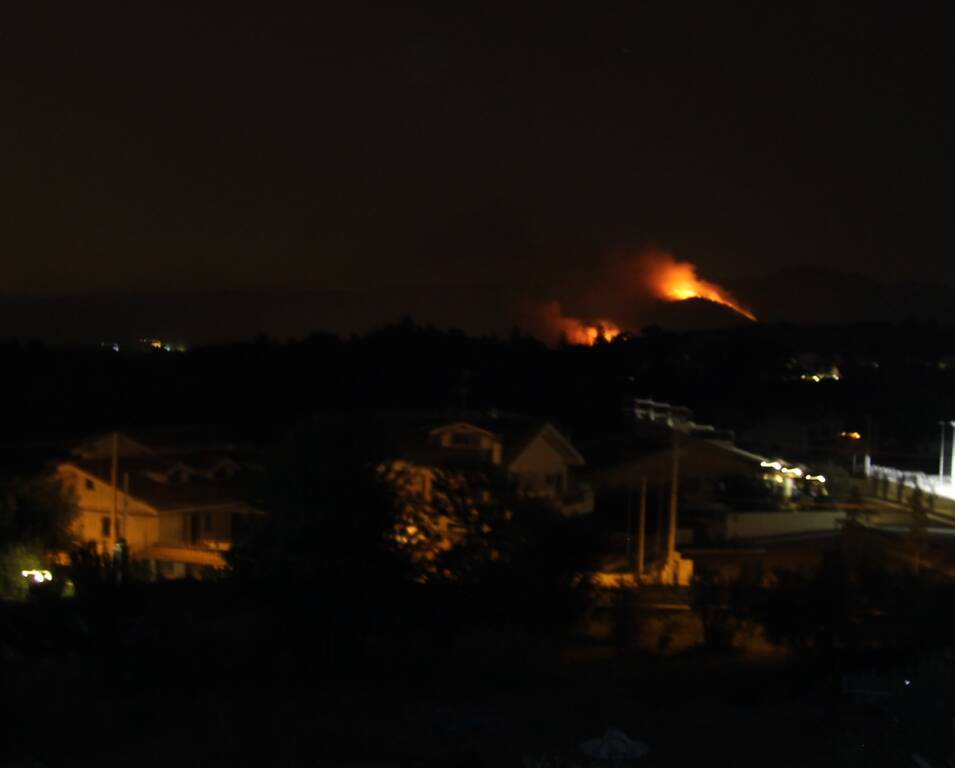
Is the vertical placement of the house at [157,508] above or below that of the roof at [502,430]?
below

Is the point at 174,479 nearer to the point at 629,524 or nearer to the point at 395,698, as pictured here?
the point at 629,524

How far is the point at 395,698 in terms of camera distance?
679 centimetres

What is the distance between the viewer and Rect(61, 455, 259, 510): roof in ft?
55.8

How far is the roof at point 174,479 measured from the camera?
1700 cm

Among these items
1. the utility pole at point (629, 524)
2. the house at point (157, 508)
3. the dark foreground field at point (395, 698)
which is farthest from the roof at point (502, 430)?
the dark foreground field at point (395, 698)

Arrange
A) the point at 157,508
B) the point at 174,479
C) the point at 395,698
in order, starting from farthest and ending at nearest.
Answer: the point at 174,479, the point at 157,508, the point at 395,698

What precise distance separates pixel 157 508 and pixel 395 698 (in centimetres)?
1052

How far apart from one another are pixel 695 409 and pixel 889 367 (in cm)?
940

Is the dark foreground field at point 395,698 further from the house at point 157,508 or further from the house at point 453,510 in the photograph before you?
the house at point 157,508

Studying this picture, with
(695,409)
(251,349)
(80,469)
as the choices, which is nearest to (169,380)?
(251,349)

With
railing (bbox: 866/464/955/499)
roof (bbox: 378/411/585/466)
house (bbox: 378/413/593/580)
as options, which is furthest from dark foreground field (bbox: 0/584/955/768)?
railing (bbox: 866/464/955/499)

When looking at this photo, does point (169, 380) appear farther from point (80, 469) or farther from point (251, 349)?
point (80, 469)

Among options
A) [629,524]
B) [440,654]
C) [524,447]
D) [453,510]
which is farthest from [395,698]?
[524,447]

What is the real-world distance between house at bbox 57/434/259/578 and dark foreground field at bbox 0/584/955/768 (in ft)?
25.6
